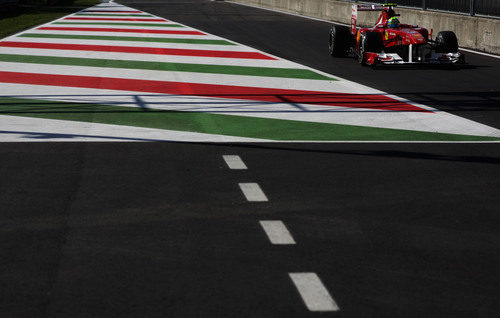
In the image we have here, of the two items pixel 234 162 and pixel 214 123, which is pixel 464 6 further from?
pixel 234 162

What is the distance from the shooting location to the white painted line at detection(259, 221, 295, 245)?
21.1ft

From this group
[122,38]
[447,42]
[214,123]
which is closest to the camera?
[214,123]

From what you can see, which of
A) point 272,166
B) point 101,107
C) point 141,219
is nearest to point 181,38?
point 101,107

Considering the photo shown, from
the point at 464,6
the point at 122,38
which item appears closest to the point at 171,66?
the point at 122,38

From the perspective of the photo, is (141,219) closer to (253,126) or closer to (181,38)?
(253,126)

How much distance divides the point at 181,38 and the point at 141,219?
1869cm

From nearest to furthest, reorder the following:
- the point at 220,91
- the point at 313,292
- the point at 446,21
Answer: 1. the point at 313,292
2. the point at 220,91
3. the point at 446,21

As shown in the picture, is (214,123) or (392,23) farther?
(392,23)

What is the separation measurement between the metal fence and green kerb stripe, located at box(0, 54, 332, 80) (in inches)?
240

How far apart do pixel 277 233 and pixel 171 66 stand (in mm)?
11910

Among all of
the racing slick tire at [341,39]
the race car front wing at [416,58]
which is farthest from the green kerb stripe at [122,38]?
the race car front wing at [416,58]

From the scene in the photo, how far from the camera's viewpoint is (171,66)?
59.6 feet

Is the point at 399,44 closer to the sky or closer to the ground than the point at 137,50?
closer to the sky

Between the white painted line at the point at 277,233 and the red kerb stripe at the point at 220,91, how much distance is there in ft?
20.9
